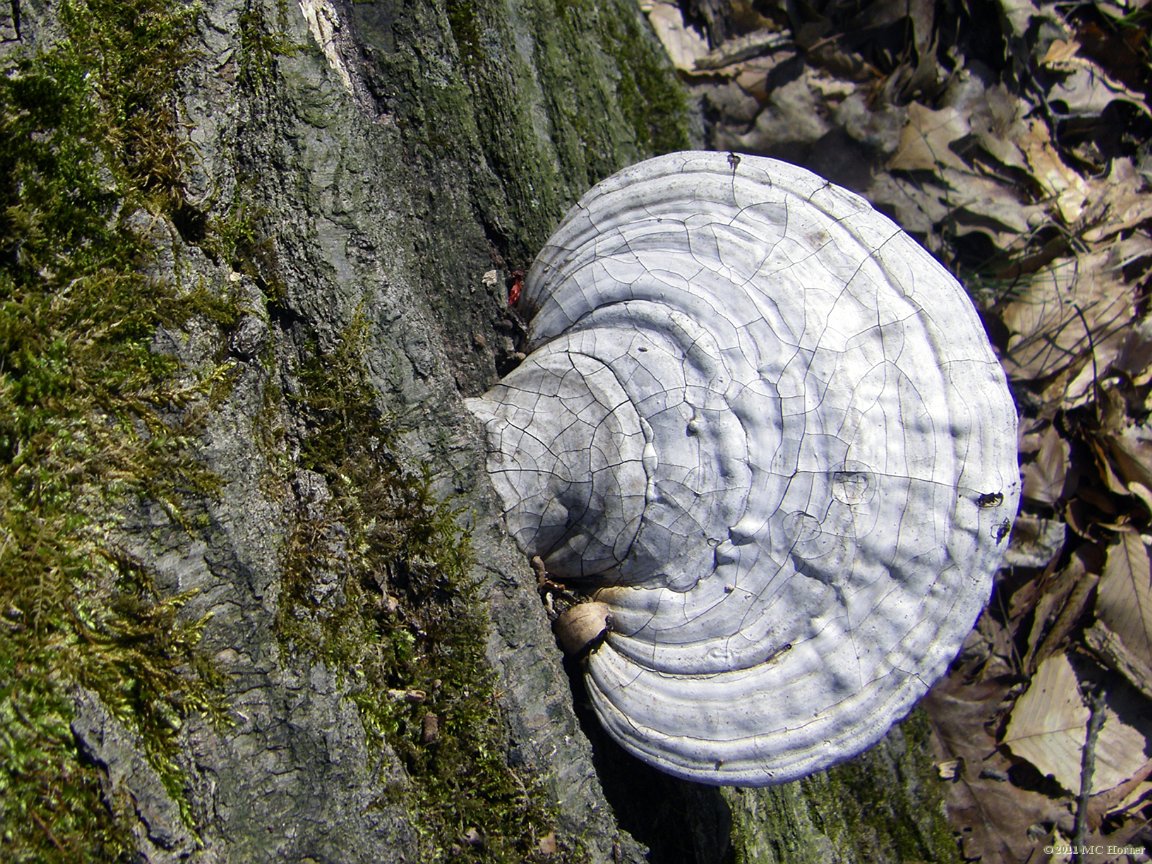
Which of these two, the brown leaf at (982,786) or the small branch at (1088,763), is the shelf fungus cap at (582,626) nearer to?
the brown leaf at (982,786)

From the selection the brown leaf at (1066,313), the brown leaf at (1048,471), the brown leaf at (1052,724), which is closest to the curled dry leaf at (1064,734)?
the brown leaf at (1052,724)

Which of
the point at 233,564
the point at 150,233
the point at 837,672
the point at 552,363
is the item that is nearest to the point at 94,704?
the point at 233,564

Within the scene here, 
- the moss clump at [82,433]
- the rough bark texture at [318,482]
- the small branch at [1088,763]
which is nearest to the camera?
the moss clump at [82,433]

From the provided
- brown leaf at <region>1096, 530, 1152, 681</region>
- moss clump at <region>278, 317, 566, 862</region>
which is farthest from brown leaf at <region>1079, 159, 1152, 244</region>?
moss clump at <region>278, 317, 566, 862</region>

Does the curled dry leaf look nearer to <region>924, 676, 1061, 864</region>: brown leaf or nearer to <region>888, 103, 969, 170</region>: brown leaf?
<region>924, 676, 1061, 864</region>: brown leaf

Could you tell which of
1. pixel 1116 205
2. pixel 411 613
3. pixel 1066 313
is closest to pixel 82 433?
pixel 411 613

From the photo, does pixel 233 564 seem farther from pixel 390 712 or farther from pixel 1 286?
pixel 1 286
